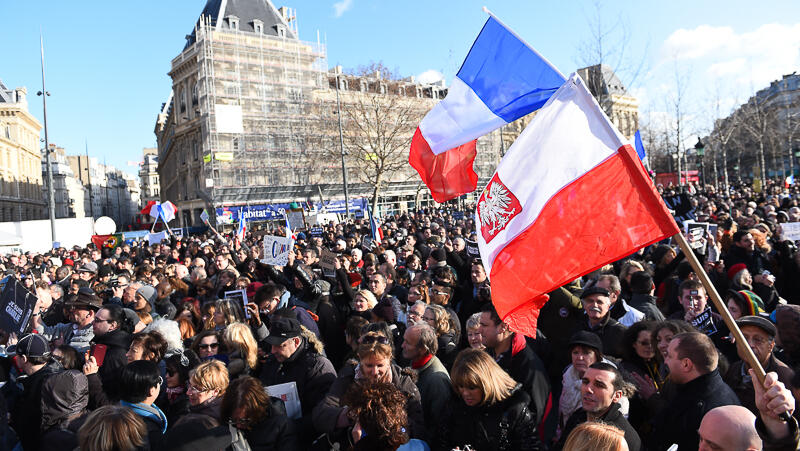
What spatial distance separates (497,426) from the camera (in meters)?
3.45

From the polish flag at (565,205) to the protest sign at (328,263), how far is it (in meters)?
4.97

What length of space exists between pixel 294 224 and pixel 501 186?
1634cm

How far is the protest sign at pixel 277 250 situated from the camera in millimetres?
8594

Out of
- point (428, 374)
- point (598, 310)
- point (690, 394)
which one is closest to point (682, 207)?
point (598, 310)

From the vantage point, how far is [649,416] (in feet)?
11.9

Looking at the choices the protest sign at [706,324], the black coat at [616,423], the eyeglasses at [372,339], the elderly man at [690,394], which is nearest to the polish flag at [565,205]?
the black coat at [616,423]

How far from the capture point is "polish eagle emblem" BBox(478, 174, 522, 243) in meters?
3.57

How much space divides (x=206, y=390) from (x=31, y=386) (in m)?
1.55

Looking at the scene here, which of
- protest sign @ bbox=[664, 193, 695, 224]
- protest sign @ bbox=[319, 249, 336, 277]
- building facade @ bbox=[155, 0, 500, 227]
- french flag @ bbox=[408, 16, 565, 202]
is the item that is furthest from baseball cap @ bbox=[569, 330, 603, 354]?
building facade @ bbox=[155, 0, 500, 227]

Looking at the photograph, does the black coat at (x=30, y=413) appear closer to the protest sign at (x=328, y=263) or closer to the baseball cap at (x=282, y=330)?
the baseball cap at (x=282, y=330)

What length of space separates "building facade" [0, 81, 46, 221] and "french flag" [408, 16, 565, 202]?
72683 millimetres

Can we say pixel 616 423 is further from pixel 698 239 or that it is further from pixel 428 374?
pixel 698 239

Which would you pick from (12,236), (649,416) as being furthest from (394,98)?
(649,416)

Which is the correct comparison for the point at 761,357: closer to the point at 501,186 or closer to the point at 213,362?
the point at 501,186
